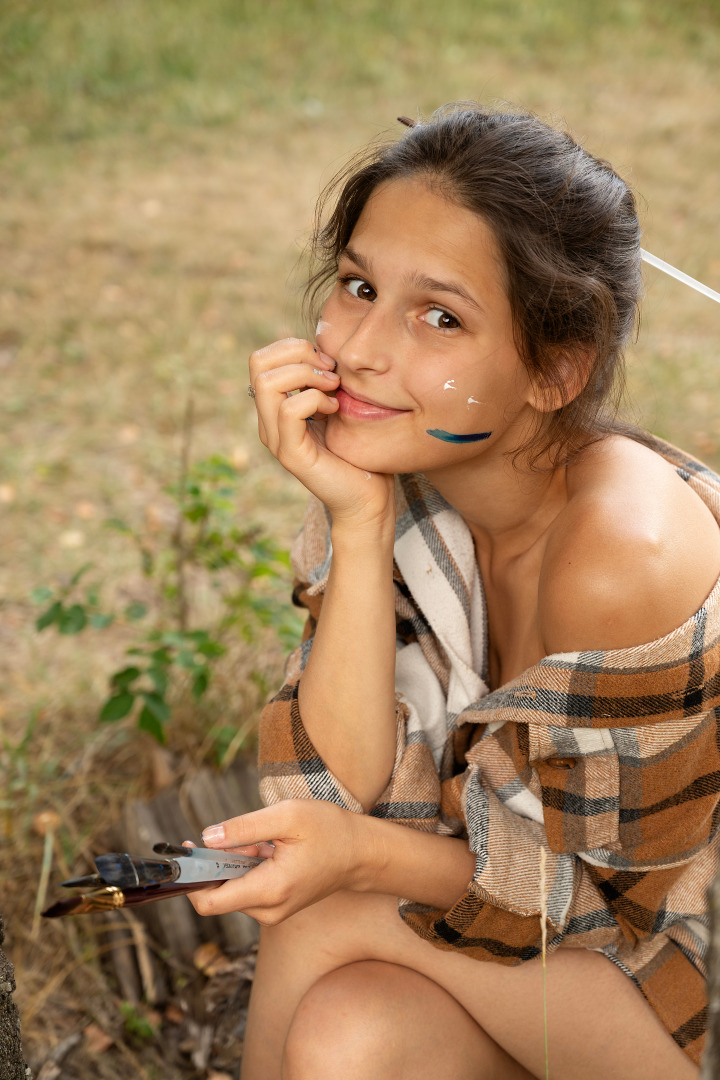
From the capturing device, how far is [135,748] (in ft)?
7.88

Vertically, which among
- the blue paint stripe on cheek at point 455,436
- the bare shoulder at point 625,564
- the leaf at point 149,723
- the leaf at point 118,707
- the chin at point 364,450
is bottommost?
the leaf at point 149,723

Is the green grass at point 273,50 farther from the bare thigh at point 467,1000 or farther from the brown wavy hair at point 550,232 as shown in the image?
the bare thigh at point 467,1000

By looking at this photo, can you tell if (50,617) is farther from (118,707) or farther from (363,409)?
(363,409)

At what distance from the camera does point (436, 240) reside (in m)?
1.42

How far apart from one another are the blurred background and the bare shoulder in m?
0.60

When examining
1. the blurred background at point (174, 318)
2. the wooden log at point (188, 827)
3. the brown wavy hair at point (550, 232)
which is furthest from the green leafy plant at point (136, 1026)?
the brown wavy hair at point (550, 232)

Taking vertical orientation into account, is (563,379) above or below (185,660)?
above

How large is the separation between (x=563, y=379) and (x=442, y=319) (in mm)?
227

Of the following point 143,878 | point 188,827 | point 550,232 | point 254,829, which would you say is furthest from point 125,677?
point 550,232

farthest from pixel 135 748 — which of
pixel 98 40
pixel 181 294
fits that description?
pixel 98 40

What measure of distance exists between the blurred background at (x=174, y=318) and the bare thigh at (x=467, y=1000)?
52 centimetres

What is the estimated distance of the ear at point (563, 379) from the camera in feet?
4.96

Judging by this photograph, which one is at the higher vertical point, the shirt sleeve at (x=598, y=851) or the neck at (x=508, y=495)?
the neck at (x=508, y=495)

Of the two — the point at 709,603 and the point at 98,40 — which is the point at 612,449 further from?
the point at 98,40
